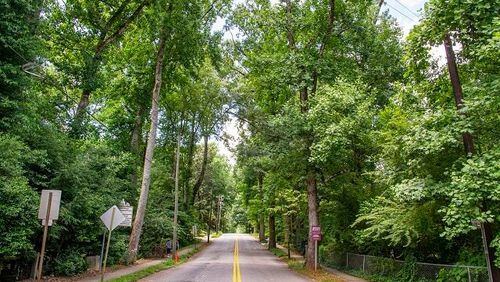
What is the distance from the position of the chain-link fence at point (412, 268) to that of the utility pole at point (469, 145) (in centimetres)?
83

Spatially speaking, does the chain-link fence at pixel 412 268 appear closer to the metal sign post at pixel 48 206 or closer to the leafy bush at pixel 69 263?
the metal sign post at pixel 48 206

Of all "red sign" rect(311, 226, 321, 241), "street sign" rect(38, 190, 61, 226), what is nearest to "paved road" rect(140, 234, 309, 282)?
"red sign" rect(311, 226, 321, 241)

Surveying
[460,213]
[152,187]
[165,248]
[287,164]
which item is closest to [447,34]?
[460,213]

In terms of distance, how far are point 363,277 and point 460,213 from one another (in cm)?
929

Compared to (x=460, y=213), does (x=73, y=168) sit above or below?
above

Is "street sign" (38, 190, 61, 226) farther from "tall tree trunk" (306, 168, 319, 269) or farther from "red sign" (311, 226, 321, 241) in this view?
"tall tree trunk" (306, 168, 319, 269)

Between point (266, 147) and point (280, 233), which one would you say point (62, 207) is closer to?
point (266, 147)

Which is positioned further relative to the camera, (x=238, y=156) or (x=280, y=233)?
(x=280, y=233)

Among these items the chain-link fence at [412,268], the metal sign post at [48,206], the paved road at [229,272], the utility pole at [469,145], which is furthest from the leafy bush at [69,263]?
the utility pole at [469,145]

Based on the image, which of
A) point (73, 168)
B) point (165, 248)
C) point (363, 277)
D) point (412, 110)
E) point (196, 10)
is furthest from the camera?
point (165, 248)

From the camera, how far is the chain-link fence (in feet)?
34.1

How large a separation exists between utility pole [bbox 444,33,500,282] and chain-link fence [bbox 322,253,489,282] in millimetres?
831

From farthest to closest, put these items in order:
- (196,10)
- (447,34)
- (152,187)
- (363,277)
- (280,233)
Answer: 1. (280,233)
2. (152,187)
3. (196,10)
4. (363,277)
5. (447,34)

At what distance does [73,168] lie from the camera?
13773 millimetres
